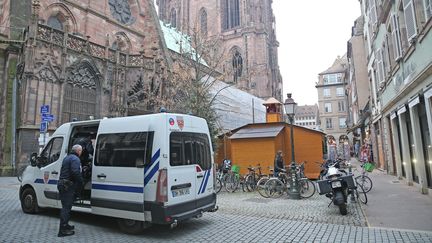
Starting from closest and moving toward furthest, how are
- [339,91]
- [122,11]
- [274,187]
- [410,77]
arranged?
[410,77]
[274,187]
[122,11]
[339,91]

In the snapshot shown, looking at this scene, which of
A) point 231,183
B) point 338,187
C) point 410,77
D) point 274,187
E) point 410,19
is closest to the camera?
point 338,187

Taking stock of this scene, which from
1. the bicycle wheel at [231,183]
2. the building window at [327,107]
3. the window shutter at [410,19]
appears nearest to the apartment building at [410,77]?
the window shutter at [410,19]

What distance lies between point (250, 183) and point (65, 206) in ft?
26.8

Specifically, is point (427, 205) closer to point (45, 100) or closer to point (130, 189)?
point (130, 189)

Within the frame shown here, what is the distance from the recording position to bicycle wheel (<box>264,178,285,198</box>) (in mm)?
11023

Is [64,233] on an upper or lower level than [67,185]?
lower

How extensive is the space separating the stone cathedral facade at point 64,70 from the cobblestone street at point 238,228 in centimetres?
905

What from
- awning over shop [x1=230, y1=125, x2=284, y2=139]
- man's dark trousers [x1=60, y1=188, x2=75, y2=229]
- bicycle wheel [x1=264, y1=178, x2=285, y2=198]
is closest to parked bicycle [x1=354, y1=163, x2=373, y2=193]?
bicycle wheel [x1=264, y1=178, x2=285, y2=198]

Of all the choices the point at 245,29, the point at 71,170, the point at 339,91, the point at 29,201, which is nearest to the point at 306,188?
the point at 71,170

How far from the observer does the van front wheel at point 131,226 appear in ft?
19.6

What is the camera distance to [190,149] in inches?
258

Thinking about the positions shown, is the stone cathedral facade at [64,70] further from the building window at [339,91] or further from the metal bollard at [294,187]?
the building window at [339,91]

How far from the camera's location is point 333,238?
5.70m

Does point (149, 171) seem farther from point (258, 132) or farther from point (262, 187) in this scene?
point (258, 132)
